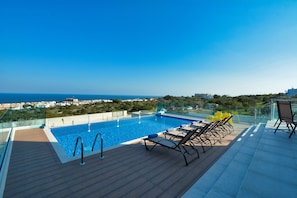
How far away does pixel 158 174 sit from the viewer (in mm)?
2643

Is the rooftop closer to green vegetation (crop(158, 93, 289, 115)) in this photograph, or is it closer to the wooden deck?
the wooden deck

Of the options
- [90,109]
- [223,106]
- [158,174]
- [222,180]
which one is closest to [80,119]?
[158,174]

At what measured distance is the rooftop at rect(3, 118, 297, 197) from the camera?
198cm

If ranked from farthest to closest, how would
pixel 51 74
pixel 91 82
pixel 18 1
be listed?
pixel 91 82 < pixel 51 74 < pixel 18 1

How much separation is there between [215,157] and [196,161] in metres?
0.59

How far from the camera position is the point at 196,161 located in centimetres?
321

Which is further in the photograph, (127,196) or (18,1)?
(18,1)

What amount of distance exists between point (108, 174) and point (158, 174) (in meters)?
0.96

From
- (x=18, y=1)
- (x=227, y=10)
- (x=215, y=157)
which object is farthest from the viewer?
(x=18, y=1)

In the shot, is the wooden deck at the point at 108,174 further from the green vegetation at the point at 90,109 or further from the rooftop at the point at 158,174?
the green vegetation at the point at 90,109

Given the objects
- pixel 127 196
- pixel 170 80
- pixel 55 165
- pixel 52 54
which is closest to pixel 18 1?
pixel 52 54

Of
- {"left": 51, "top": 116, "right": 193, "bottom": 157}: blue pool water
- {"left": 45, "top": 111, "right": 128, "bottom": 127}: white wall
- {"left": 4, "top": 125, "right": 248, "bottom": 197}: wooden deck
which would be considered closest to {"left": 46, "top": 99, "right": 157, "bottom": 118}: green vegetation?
{"left": 45, "top": 111, "right": 128, "bottom": 127}: white wall

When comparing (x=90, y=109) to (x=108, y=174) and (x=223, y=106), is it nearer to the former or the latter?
(x=223, y=106)

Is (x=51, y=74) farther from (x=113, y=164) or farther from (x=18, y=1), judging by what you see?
(x=113, y=164)
